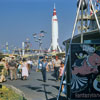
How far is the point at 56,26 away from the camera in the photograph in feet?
285

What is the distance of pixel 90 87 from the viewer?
5539mm

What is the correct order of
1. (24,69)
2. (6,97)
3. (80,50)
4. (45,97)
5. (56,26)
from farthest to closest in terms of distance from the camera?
(56,26)
(24,69)
(45,97)
(6,97)
(80,50)

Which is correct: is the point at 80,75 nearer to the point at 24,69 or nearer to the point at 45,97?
the point at 45,97

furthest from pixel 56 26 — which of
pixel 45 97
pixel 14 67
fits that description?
pixel 45 97

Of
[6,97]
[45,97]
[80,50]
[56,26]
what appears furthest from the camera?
[56,26]

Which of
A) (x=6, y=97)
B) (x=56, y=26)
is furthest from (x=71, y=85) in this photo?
(x=56, y=26)

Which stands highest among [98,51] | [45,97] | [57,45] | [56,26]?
[56,26]

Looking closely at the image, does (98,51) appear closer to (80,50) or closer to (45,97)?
(80,50)

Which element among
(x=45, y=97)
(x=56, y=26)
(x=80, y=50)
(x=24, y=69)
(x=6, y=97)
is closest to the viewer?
(x=80, y=50)

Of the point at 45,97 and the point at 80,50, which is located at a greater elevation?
the point at 80,50

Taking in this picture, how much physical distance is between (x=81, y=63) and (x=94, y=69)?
0.39m

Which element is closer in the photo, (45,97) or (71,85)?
(71,85)

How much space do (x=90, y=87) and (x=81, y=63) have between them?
68 cm

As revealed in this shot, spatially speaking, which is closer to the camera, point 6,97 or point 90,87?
A: point 90,87
